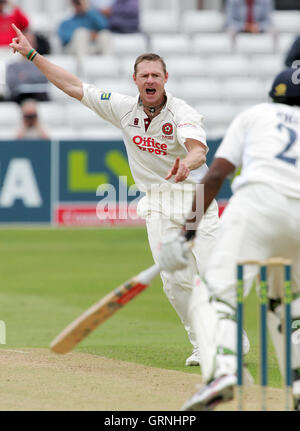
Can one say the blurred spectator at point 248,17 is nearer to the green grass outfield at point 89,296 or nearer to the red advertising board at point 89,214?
the red advertising board at point 89,214

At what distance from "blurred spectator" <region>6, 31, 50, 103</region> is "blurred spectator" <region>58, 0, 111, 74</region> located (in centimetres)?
94

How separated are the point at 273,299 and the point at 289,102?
103 centimetres

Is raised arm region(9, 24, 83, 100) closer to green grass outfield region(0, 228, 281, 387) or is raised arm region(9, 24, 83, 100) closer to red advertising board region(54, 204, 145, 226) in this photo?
green grass outfield region(0, 228, 281, 387)

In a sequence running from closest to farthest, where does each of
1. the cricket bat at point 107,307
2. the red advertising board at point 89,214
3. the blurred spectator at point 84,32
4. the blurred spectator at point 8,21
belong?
the cricket bat at point 107,307, the red advertising board at point 89,214, the blurred spectator at point 8,21, the blurred spectator at point 84,32

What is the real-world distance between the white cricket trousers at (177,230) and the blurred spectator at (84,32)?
1143 centimetres

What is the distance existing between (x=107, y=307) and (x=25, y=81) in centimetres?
1228

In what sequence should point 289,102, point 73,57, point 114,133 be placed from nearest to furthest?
point 289,102
point 114,133
point 73,57

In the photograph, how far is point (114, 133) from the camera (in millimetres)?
17062

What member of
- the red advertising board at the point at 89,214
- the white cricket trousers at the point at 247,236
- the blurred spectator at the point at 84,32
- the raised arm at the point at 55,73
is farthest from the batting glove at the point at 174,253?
the blurred spectator at the point at 84,32

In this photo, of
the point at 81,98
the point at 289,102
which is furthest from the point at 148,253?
the point at 289,102

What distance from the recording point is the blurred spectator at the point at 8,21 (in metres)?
16.6
